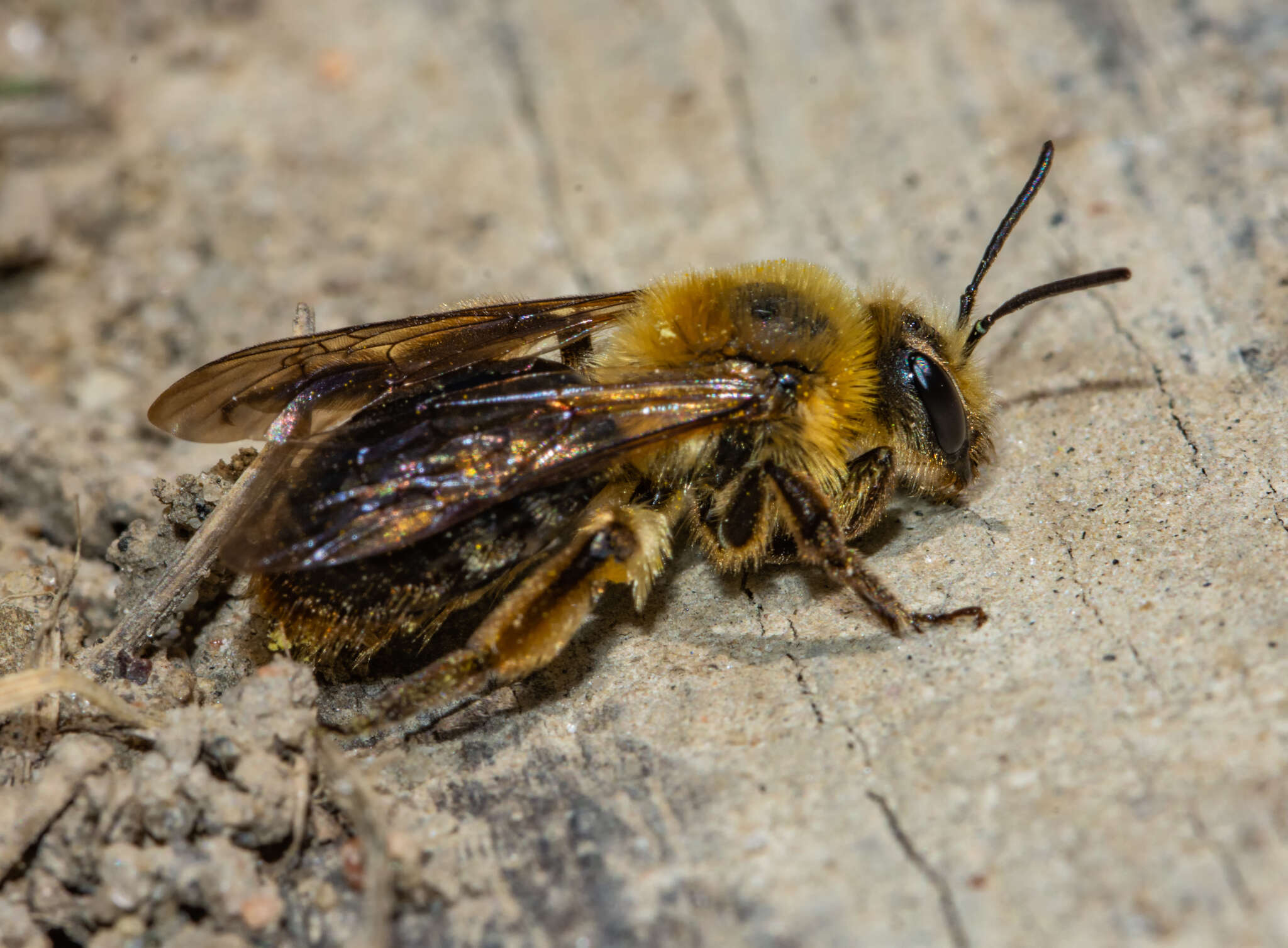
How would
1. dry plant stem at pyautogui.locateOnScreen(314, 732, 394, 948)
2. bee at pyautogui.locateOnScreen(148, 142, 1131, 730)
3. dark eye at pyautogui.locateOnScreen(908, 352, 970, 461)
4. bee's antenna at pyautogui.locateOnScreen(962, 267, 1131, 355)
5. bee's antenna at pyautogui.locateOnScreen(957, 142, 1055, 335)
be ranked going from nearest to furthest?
1. dry plant stem at pyautogui.locateOnScreen(314, 732, 394, 948)
2. bee at pyautogui.locateOnScreen(148, 142, 1131, 730)
3. dark eye at pyautogui.locateOnScreen(908, 352, 970, 461)
4. bee's antenna at pyautogui.locateOnScreen(962, 267, 1131, 355)
5. bee's antenna at pyautogui.locateOnScreen(957, 142, 1055, 335)

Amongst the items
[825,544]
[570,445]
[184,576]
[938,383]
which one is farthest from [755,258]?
[184,576]

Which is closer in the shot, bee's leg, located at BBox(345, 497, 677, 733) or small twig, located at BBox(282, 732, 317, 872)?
small twig, located at BBox(282, 732, 317, 872)

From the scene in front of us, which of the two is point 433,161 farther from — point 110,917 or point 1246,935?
point 1246,935

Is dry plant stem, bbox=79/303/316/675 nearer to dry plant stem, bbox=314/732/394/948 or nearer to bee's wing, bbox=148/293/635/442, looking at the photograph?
bee's wing, bbox=148/293/635/442

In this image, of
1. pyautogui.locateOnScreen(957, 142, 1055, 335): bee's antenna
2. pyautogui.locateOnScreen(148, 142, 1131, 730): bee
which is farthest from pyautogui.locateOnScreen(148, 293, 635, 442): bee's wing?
pyautogui.locateOnScreen(957, 142, 1055, 335): bee's antenna

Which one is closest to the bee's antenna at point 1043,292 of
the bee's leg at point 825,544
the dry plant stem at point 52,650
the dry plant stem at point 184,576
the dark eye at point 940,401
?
the dark eye at point 940,401

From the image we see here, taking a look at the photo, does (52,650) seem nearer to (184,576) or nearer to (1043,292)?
(184,576)

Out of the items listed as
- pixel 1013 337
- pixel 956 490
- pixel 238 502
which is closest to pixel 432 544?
pixel 238 502

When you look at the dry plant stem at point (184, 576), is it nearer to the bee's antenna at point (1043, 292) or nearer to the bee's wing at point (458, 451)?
Result: the bee's wing at point (458, 451)
